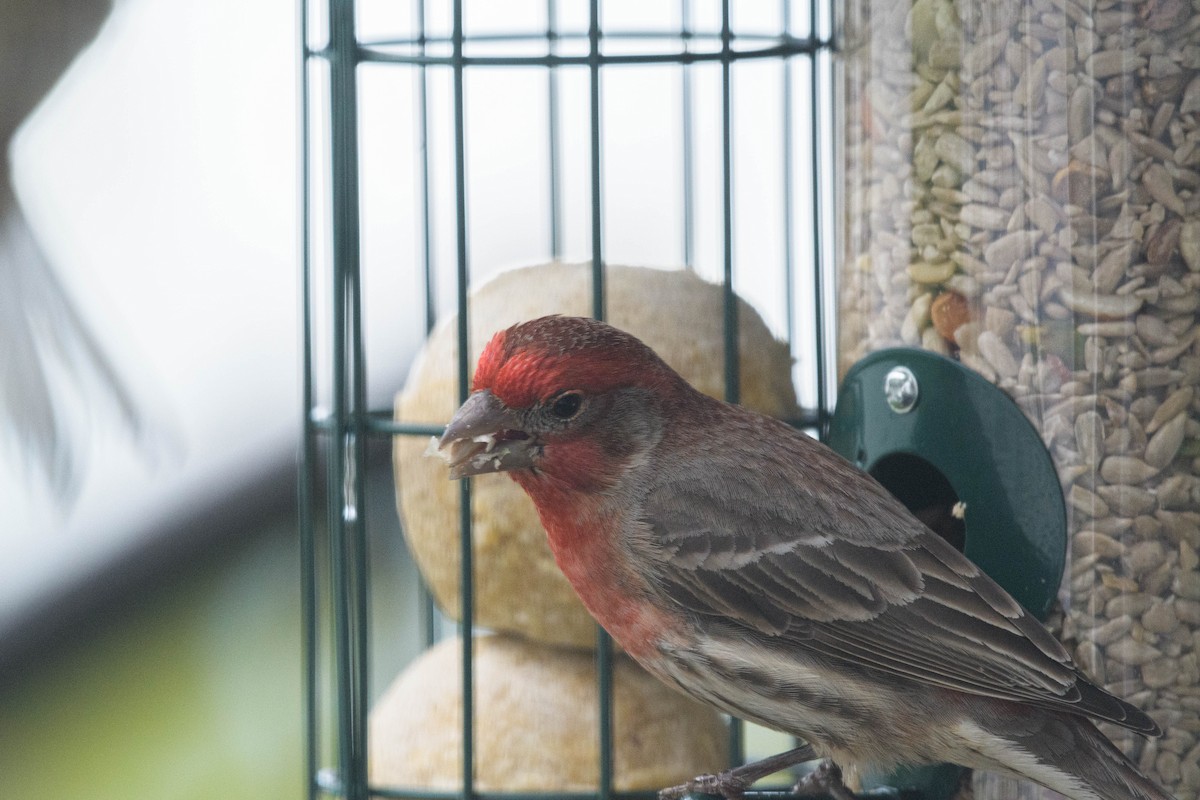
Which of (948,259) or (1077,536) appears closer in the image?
(1077,536)

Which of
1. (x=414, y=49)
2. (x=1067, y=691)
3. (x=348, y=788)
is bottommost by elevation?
(x=348, y=788)

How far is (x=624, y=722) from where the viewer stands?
3635 mm

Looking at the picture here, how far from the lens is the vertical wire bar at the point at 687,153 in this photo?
13.9 ft

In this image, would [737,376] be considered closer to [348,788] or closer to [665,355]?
[665,355]

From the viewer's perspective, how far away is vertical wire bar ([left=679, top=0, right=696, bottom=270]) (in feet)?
13.9

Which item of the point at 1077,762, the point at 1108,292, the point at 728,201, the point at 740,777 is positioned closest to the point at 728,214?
the point at 728,201

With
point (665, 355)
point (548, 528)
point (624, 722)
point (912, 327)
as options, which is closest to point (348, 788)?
point (624, 722)

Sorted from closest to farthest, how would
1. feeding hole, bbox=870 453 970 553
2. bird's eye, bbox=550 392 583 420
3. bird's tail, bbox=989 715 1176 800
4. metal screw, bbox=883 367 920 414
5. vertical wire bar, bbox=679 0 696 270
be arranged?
bird's tail, bbox=989 715 1176 800
bird's eye, bbox=550 392 583 420
metal screw, bbox=883 367 920 414
feeding hole, bbox=870 453 970 553
vertical wire bar, bbox=679 0 696 270

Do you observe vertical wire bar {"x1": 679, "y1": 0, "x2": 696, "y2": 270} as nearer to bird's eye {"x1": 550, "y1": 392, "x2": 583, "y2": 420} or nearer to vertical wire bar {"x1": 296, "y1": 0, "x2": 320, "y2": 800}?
vertical wire bar {"x1": 296, "y1": 0, "x2": 320, "y2": 800}

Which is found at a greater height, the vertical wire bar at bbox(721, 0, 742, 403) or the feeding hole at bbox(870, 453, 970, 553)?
the vertical wire bar at bbox(721, 0, 742, 403)

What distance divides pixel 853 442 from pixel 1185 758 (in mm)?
863

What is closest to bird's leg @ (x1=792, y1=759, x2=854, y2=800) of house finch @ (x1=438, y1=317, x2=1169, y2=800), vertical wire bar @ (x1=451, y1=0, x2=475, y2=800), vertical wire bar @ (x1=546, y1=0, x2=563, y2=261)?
house finch @ (x1=438, y1=317, x2=1169, y2=800)

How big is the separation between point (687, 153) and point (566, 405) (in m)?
1.58

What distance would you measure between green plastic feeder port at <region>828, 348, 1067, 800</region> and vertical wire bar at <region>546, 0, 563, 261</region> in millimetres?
1140
